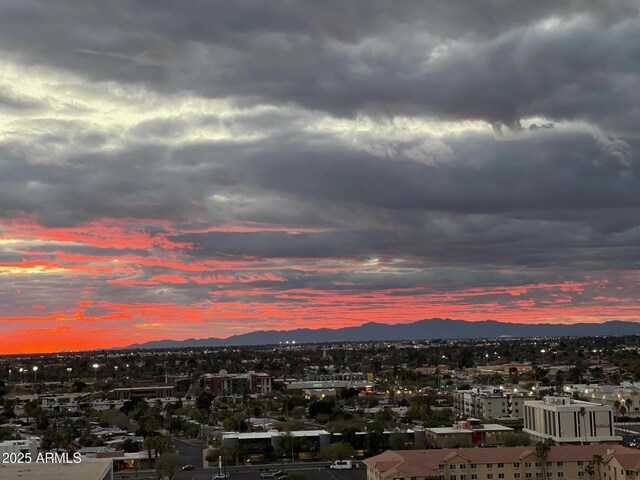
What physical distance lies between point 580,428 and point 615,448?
25563 mm

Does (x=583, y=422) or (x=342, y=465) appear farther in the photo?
(x=583, y=422)

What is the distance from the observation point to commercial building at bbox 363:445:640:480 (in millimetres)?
78750

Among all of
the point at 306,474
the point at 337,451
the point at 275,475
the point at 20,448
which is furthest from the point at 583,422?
the point at 20,448

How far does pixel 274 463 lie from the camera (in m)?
103

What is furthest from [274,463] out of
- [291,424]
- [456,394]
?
[456,394]

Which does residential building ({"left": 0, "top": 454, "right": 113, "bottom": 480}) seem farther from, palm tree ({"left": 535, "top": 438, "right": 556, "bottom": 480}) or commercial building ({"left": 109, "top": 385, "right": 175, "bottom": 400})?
commercial building ({"left": 109, "top": 385, "right": 175, "bottom": 400})

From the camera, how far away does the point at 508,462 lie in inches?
3179

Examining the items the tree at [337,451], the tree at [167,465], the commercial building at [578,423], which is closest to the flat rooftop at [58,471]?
the tree at [167,465]

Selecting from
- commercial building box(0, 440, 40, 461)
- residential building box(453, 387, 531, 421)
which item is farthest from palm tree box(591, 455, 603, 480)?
commercial building box(0, 440, 40, 461)

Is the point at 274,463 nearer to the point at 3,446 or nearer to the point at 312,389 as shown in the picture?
the point at 3,446

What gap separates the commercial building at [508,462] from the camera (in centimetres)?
7875

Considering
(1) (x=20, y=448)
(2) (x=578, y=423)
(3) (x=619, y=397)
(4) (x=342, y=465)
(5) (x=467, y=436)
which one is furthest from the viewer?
(3) (x=619, y=397)

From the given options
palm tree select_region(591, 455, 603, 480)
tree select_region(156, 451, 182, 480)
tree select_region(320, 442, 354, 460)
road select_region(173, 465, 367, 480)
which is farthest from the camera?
tree select_region(320, 442, 354, 460)

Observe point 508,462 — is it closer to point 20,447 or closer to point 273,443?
point 273,443
